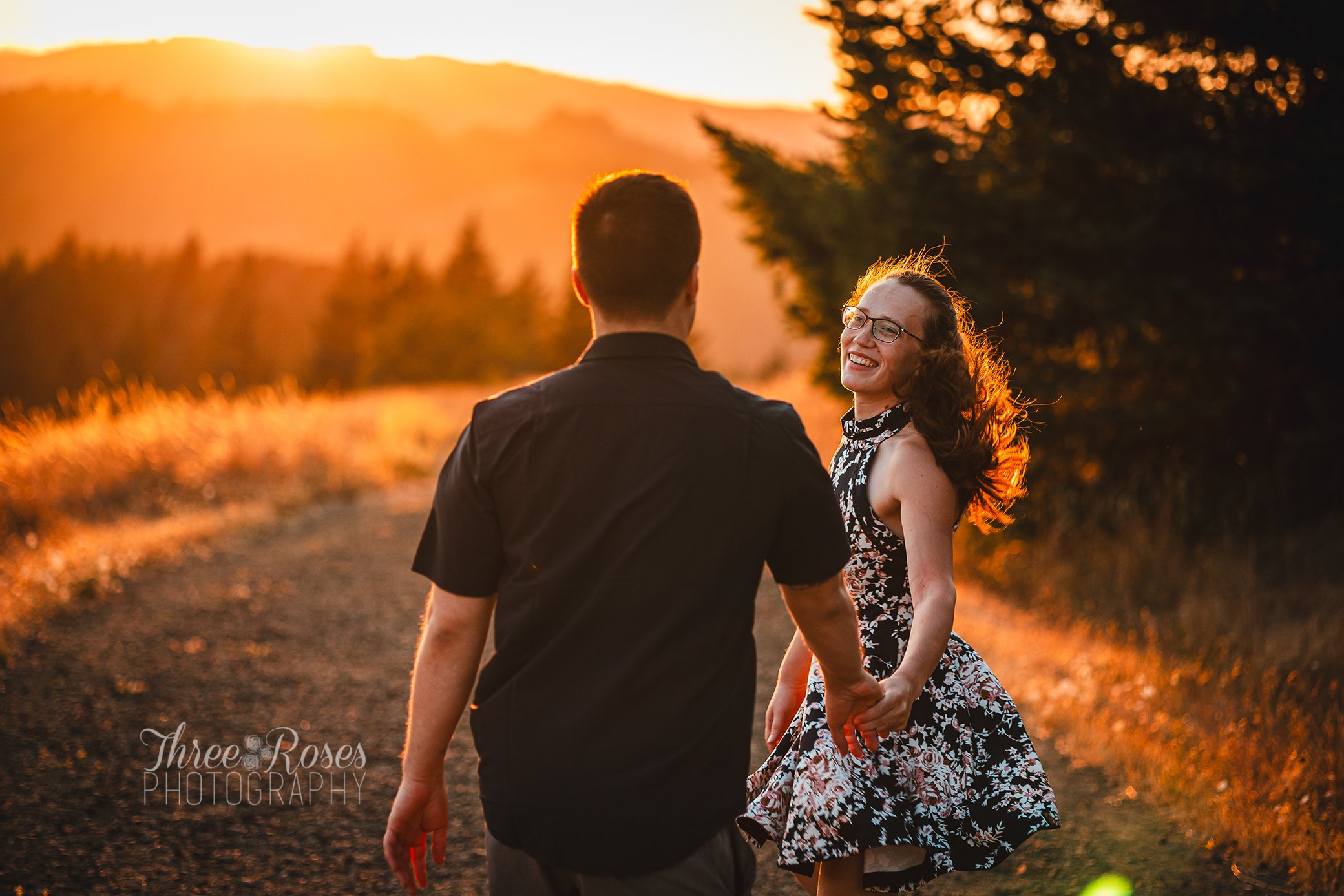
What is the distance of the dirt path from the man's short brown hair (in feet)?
8.48

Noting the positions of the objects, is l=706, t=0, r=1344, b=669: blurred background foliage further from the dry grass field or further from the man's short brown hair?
the man's short brown hair

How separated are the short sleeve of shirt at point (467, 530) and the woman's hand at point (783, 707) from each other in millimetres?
1142

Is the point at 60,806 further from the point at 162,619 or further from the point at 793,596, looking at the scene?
the point at 793,596

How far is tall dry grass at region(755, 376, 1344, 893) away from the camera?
3510 millimetres

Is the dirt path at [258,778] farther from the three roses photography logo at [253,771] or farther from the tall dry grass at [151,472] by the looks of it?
the tall dry grass at [151,472]

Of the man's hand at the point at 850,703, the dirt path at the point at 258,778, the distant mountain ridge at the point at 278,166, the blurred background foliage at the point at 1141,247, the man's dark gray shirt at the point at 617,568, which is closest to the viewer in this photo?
the man's dark gray shirt at the point at 617,568

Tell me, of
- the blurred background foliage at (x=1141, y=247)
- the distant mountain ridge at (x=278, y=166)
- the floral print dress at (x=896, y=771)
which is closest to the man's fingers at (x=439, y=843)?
the floral print dress at (x=896, y=771)

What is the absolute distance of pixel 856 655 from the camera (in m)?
1.77

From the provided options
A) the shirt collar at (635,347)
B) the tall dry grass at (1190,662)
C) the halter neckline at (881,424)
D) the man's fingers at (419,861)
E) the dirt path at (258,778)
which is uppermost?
the shirt collar at (635,347)

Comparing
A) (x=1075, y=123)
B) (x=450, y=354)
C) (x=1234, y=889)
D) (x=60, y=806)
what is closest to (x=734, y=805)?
(x=1234, y=889)

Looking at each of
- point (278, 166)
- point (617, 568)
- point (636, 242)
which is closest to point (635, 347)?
point (636, 242)

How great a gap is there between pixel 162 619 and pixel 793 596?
5.96 m

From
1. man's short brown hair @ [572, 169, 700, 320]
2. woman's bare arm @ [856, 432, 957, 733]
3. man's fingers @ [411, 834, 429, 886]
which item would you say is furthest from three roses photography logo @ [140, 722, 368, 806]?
man's short brown hair @ [572, 169, 700, 320]

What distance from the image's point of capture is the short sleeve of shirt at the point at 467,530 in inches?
58.6
